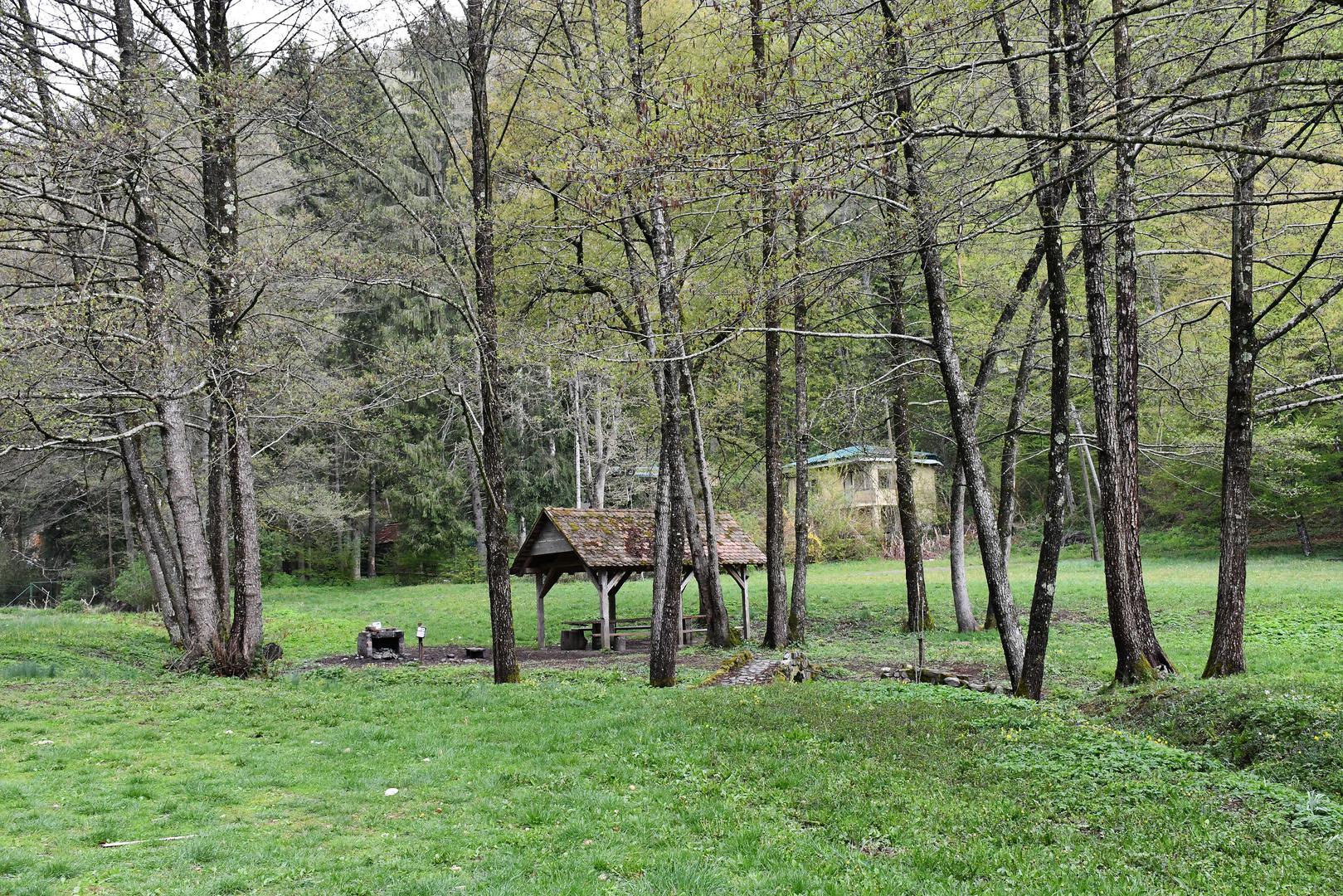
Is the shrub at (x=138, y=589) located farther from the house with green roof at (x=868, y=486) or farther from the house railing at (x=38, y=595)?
the house with green roof at (x=868, y=486)

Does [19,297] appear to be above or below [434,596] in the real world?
above

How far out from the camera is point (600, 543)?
19.4 meters

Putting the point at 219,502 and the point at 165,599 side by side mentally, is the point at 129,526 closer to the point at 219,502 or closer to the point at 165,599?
the point at 165,599

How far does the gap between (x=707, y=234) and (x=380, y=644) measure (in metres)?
9.56

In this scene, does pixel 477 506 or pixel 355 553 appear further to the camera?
pixel 355 553

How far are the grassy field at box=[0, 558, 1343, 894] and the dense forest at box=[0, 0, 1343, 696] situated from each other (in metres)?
2.38

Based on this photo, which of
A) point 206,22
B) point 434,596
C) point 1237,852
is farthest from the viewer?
point 434,596

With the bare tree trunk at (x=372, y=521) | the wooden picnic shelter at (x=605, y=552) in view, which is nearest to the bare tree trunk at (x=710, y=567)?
the wooden picnic shelter at (x=605, y=552)

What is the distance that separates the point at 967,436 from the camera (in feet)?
34.2

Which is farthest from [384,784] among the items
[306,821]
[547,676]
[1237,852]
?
[547,676]

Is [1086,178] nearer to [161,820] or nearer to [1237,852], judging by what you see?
[1237,852]

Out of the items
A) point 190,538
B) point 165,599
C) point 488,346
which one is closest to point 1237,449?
point 488,346

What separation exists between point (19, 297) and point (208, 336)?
16.8 ft

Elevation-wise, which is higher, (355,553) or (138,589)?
(355,553)
